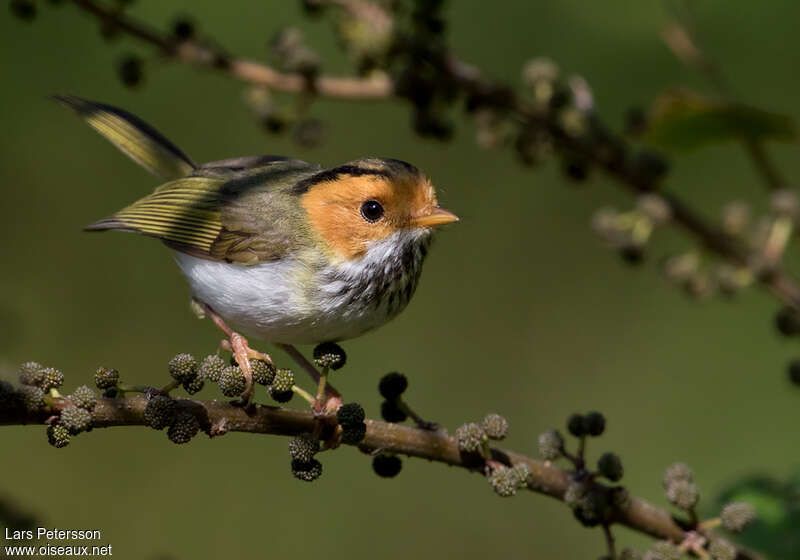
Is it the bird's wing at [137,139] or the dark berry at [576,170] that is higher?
the bird's wing at [137,139]

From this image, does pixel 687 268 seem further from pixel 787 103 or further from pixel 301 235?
pixel 787 103

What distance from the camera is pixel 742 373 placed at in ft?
16.8

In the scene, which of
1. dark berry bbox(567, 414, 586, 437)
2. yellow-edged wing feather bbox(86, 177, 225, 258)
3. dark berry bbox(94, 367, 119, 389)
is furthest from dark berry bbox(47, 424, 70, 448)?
yellow-edged wing feather bbox(86, 177, 225, 258)

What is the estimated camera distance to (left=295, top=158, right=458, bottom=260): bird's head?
3062 mm

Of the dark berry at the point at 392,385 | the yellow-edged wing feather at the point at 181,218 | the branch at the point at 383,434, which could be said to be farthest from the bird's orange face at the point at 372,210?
the branch at the point at 383,434

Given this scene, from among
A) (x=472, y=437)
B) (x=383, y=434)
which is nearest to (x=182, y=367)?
(x=383, y=434)

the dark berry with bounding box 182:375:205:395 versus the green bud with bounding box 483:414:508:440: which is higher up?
the green bud with bounding box 483:414:508:440

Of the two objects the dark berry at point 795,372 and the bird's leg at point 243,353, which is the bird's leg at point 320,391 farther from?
the dark berry at point 795,372

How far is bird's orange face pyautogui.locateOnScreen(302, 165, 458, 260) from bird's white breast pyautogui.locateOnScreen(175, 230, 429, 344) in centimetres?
4

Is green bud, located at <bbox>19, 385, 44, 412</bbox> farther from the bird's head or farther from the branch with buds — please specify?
the bird's head

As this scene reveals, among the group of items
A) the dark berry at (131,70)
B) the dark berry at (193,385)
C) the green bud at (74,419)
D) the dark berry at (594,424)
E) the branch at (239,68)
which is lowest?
the green bud at (74,419)

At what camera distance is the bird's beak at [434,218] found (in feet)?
9.96

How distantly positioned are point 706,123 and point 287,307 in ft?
4.66

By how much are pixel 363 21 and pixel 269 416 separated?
147 cm
